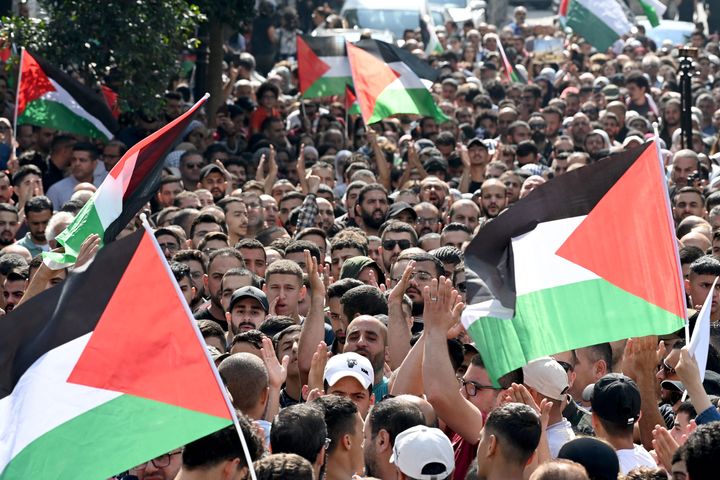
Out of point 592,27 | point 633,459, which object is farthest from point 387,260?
point 592,27

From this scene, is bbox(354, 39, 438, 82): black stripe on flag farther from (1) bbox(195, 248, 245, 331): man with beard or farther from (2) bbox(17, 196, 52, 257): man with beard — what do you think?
(1) bbox(195, 248, 245, 331): man with beard

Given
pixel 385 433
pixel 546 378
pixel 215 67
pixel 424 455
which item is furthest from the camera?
pixel 215 67

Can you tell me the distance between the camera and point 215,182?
14.6 metres

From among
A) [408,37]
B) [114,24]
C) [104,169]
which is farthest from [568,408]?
[408,37]

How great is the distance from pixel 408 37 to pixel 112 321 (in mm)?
20985

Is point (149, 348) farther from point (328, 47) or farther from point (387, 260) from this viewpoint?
point (328, 47)

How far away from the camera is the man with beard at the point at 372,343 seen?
26.7 feet

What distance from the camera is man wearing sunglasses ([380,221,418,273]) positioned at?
11711 mm

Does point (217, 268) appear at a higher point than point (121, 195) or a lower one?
lower

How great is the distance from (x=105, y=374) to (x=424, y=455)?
1.24m

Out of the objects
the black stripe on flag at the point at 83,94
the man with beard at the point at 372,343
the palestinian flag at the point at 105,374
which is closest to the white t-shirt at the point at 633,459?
the man with beard at the point at 372,343

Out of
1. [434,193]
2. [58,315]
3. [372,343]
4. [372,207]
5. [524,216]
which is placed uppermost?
[58,315]

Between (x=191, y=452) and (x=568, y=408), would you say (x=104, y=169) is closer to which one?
(x=568, y=408)

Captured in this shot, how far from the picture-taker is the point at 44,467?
5457 mm
